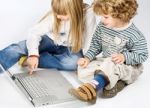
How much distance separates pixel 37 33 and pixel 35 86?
0.25 meters

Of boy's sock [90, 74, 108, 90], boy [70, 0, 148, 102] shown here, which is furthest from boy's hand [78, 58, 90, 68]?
boy's sock [90, 74, 108, 90]

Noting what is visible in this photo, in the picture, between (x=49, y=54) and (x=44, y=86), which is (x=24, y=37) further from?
(x=44, y=86)

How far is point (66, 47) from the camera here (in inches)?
75.5

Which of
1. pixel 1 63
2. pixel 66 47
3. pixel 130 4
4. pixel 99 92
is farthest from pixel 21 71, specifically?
pixel 130 4

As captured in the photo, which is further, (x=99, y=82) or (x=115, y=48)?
(x=115, y=48)

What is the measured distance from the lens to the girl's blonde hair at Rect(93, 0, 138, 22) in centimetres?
168

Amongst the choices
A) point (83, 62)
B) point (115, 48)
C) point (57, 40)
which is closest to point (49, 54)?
point (57, 40)

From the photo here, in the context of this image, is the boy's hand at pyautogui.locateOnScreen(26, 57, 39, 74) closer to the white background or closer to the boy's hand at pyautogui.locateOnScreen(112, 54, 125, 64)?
the white background

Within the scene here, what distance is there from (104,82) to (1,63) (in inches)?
17.0

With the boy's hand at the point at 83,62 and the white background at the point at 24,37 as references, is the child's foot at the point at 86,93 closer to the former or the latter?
the white background at the point at 24,37

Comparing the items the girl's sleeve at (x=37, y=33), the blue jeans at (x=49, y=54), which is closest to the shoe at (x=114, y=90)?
the blue jeans at (x=49, y=54)

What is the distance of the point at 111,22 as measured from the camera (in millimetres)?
1724

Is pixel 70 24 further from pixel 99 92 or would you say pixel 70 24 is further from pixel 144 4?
pixel 144 4

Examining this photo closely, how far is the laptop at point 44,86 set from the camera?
1636 millimetres
